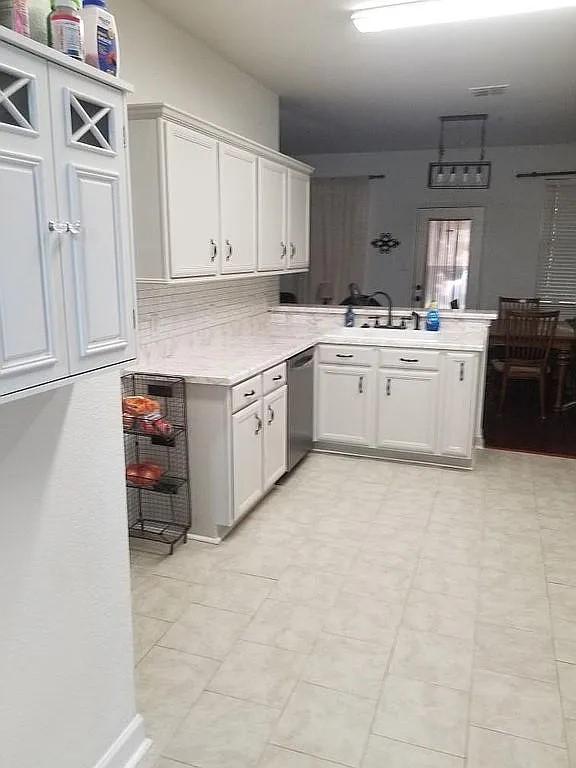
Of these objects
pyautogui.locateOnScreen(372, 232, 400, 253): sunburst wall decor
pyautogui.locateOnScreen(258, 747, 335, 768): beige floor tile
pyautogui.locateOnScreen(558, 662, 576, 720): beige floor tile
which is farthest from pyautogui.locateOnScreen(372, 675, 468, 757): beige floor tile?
pyautogui.locateOnScreen(372, 232, 400, 253): sunburst wall decor

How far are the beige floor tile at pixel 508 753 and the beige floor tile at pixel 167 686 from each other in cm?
91

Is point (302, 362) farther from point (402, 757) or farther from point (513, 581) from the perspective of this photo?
point (402, 757)

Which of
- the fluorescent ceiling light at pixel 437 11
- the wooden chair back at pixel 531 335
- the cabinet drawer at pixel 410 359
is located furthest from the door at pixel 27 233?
the wooden chair back at pixel 531 335

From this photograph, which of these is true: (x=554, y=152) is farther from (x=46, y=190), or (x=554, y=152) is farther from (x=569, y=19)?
(x=46, y=190)

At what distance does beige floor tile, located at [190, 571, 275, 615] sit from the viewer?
259 centimetres

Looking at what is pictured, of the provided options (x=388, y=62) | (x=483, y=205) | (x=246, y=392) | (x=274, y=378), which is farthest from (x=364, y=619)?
(x=483, y=205)

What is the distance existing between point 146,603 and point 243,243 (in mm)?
2202

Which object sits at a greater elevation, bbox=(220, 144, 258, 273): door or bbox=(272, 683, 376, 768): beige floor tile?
bbox=(220, 144, 258, 273): door

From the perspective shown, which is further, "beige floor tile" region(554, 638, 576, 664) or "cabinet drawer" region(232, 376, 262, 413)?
"cabinet drawer" region(232, 376, 262, 413)

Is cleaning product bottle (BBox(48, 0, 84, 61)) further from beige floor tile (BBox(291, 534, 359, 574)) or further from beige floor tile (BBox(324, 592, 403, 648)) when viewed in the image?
beige floor tile (BBox(291, 534, 359, 574))

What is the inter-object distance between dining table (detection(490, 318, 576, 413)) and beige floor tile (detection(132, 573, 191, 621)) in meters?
4.08

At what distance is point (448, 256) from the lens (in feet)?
24.1

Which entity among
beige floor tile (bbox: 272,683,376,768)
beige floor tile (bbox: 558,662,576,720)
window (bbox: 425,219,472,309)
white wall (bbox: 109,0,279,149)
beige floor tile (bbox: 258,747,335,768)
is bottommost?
beige floor tile (bbox: 258,747,335,768)

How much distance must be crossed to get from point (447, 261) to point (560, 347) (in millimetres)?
2185
